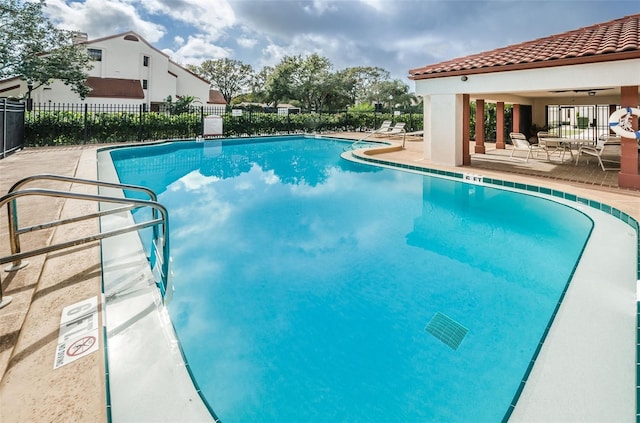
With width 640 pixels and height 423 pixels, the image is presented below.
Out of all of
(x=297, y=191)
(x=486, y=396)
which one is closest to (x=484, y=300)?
(x=486, y=396)

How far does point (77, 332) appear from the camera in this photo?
257cm

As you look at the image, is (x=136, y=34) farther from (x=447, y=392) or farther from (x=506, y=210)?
(x=447, y=392)

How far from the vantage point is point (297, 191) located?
352 inches

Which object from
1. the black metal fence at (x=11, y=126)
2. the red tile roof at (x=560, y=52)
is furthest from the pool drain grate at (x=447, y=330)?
the black metal fence at (x=11, y=126)

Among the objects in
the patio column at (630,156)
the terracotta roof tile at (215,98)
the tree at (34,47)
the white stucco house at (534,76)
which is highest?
the terracotta roof tile at (215,98)

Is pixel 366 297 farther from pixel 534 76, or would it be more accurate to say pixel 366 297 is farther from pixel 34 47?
pixel 34 47

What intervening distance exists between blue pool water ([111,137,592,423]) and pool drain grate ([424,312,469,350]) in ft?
0.06

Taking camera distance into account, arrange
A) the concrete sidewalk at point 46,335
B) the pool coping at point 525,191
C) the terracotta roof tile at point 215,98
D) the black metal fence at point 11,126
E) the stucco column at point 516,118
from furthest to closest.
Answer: the terracotta roof tile at point 215,98
the stucco column at point 516,118
the black metal fence at point 11,126
the pool coping at point 525,191
the concrete sidewalk at point 46,335

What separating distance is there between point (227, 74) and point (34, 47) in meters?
38.4

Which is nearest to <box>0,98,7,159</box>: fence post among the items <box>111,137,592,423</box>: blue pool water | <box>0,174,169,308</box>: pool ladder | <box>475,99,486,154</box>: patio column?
<box>111,137,592,423</box>: blue pool water

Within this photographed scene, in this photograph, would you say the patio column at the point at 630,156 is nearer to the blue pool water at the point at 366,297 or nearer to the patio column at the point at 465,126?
the blue pool water at the point at 366,297

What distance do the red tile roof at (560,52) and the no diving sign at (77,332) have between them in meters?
10.0

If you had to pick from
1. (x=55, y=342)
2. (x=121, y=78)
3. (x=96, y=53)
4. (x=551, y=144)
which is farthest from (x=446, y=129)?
(x=96, y=53)

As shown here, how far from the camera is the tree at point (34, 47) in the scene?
846 inches
